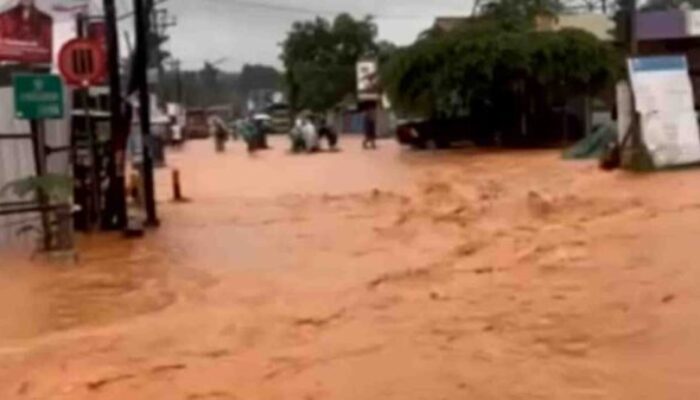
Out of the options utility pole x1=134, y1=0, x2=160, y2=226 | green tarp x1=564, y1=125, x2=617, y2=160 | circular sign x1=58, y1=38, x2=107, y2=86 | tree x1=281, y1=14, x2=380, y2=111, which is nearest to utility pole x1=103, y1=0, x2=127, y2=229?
utility pole x1=134, y1=0, x2=160, y2=226

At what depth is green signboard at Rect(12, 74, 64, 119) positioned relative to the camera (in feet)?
51.2

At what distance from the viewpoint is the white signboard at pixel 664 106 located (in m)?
25.0

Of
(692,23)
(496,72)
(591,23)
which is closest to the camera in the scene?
(496,72)

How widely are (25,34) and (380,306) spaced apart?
790 centimetres

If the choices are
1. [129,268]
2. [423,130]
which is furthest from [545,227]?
[423,130]

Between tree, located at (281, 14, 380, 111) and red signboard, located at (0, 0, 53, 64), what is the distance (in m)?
73.3

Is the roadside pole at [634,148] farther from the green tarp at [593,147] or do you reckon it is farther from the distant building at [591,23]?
the distant building at [591,23]

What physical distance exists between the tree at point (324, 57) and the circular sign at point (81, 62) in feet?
242

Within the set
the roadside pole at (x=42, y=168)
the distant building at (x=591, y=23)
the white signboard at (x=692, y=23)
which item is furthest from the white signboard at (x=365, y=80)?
the roadside pole at (x=42, y=168)

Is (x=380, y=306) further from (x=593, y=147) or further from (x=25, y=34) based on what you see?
(x=593, y=147)

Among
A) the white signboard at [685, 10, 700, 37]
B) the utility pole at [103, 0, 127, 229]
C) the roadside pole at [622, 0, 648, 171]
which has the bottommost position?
the roadside pole at [622, 0, 648, 171]

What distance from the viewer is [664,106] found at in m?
25.1

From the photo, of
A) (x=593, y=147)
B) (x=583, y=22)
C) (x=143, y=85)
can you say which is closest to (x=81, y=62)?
(x=143, y=85)

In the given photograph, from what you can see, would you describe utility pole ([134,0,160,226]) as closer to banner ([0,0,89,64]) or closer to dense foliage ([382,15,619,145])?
banner ([0,0,89,64])
